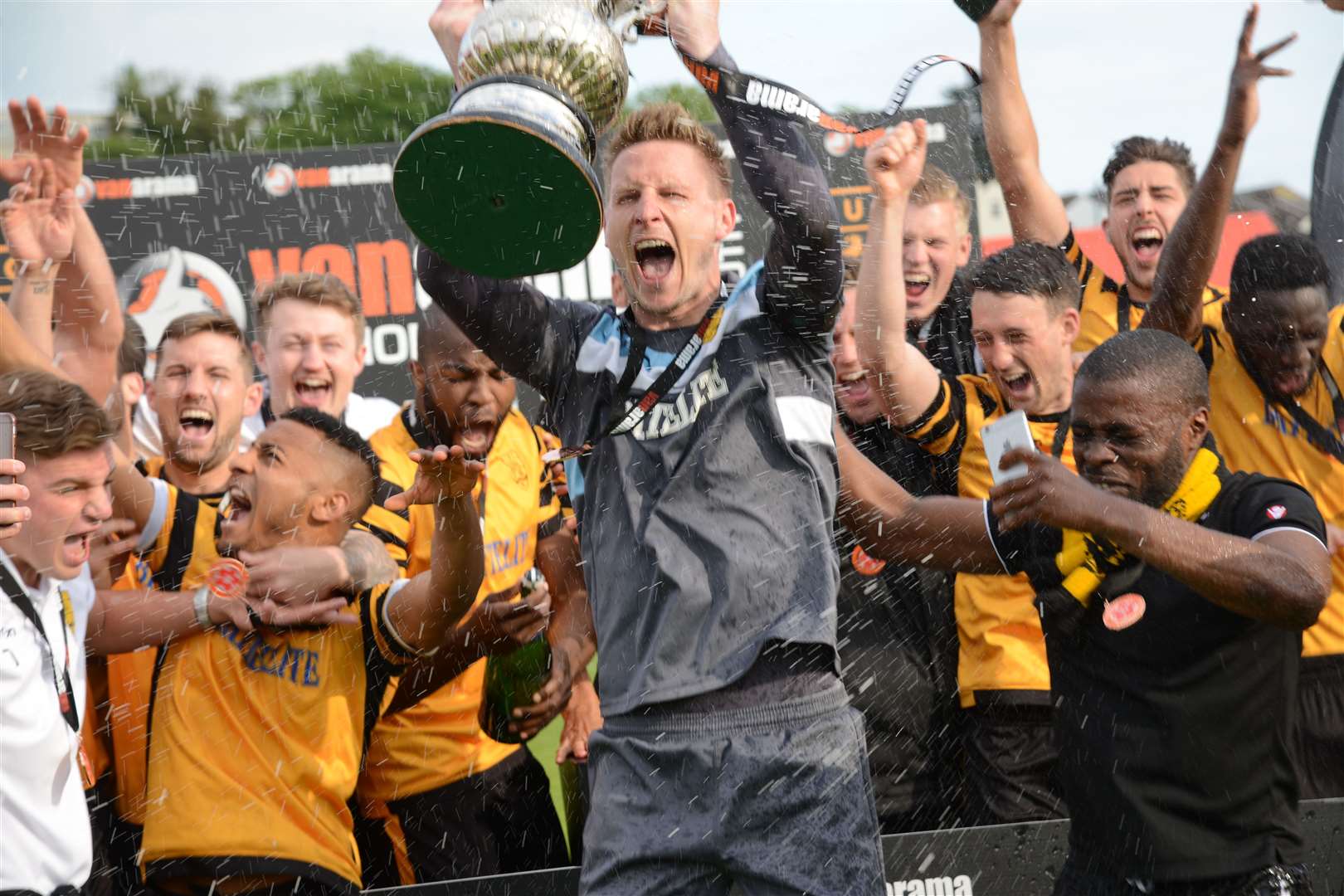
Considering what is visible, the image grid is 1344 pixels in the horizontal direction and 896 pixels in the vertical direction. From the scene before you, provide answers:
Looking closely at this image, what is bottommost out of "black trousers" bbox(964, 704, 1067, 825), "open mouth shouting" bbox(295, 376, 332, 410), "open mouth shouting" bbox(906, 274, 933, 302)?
"black trousers" bbox(964, 704, 1067, 825)

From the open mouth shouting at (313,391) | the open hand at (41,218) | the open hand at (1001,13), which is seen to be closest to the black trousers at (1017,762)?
the open hand at (1001,13)

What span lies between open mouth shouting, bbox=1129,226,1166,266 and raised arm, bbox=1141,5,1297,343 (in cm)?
91

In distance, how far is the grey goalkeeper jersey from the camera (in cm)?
281

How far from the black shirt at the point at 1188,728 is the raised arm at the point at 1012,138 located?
6.20 feet

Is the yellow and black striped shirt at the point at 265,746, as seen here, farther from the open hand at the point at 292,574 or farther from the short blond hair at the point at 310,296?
the short blond hair at the point at 310,296

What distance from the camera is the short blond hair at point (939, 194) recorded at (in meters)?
5.64

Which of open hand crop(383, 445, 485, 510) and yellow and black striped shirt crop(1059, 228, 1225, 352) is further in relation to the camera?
yellow and black striped shirt crop(1059, 228, 1225, 352)

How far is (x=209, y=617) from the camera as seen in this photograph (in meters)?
4.02

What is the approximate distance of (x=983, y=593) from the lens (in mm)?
4566

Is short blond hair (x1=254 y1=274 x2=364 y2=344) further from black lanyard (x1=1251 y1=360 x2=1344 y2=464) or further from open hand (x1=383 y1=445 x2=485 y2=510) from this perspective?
black lanyard (x1=1251 y1=360 x2=1344 y2=464)

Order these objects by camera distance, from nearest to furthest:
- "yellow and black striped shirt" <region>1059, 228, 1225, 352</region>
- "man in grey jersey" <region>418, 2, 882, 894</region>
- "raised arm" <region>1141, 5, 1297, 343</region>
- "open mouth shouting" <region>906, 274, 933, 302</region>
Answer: "man in grey jersey" <region>418, 2, 882, 894</region> → "raised arm" <region>1141, 5, 1297, 343</region> → "yellow and black striped shirt" <region>1059, 228, 1225, 352</region> → "open mouth shouting" <region>906, 274, 933, 302</region>

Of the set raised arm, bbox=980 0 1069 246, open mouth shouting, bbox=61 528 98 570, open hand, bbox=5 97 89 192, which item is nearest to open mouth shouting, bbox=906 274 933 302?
raised arm, bbox=980 0 1069 246

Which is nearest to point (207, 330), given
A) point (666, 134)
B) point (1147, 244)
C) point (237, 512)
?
point (237, 512)

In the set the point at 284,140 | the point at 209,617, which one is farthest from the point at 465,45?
the point at 284,140
